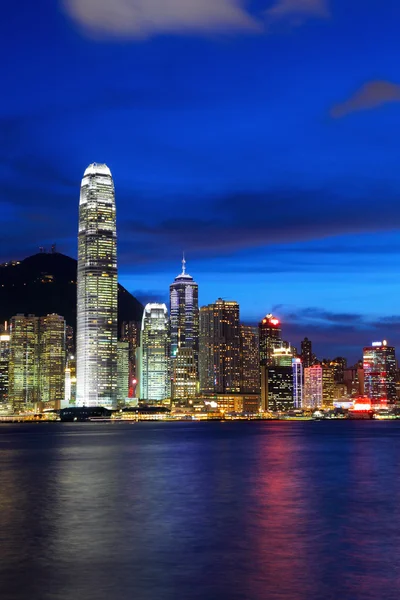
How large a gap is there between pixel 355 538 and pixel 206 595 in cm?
1647

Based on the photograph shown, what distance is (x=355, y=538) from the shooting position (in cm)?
5038

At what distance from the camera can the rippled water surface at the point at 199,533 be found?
124ft

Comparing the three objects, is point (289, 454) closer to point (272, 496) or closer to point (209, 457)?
point (209, 457)

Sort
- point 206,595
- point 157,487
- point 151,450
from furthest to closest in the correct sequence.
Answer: point 151,450 → point 157,487 → point 206,595

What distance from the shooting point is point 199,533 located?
52438 millimetres

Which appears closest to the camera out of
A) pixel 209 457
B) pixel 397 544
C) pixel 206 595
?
pixel 206 595

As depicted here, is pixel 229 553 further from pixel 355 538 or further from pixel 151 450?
pixel 151 450

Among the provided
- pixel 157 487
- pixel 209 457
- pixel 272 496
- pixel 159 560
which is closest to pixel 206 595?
pixel 159 560

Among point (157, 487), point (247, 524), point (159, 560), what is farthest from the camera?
point (157, 487)

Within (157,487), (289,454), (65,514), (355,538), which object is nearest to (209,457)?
(289,454)

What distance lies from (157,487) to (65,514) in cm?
1949

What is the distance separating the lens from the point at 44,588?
37.3m

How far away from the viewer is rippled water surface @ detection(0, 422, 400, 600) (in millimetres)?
37906

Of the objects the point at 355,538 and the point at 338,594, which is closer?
the point at 338,594
